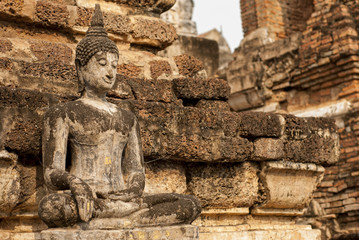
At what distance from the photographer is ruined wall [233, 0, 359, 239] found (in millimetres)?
8320

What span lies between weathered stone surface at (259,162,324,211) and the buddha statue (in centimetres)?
140

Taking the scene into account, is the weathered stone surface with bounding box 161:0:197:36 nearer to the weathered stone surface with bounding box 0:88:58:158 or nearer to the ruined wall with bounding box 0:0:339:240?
the ruined wall with bounding box 0:0:339:240

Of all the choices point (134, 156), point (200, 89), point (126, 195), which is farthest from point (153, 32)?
point (126, 195)

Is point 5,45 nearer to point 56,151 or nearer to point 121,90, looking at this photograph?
point 121,90

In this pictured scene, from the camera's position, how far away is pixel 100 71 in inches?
146

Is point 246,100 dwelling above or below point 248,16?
below

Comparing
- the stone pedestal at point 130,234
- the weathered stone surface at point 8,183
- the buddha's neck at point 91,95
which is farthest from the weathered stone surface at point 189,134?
the weathered stone surface at point 8,183

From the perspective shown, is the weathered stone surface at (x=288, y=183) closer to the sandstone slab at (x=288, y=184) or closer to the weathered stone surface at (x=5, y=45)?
the sandstone slab at (x=288, y=184)

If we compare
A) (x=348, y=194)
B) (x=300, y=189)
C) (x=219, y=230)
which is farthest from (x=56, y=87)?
(x=348, y=194)

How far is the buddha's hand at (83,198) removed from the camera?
10.4ft

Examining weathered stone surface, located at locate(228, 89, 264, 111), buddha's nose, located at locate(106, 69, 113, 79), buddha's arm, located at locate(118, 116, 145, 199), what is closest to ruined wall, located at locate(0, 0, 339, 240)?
buddha's arm, located at locate(118, 116, 145, 199)

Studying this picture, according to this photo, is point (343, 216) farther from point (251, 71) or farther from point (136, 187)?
point (136, 187)

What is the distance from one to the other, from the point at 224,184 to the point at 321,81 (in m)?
5.03

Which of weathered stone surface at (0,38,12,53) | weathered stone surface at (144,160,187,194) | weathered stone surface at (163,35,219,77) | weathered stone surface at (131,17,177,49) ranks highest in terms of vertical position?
weathered stone surface at (163,35,219,77)
